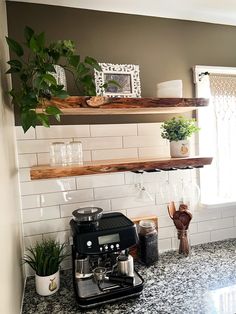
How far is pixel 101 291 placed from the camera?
1118mm

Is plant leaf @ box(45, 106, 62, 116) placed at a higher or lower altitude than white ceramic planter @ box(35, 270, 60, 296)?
higher

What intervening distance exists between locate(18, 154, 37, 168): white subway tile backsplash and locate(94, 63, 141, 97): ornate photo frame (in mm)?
490

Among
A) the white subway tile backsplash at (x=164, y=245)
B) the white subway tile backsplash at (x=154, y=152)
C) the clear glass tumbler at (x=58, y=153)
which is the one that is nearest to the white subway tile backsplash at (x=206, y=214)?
the white subway tile backsplash at (x=164, y=245)

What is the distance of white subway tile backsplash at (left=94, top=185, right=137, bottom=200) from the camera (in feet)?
4.89

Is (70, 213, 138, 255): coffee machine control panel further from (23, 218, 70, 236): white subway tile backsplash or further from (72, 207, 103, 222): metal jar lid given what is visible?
(23, 218, 70, 236): white subway tile backsplash

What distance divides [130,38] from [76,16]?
331 millimetres

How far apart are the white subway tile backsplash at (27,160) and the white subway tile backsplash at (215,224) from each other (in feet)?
3.65

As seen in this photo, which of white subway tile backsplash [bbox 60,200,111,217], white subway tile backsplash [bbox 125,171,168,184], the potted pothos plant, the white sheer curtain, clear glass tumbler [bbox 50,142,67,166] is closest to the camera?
the potted pothos plant

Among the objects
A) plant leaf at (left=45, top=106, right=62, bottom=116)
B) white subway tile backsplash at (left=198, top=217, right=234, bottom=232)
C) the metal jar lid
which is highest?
plant leaf at (left=45, top=106, right=62, bottom=116)

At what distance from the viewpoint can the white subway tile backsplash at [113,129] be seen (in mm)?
1479

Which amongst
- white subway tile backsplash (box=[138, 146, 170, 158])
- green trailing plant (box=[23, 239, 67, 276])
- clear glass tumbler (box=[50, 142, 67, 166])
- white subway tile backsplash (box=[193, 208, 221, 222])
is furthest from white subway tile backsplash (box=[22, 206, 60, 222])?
white subway tile backsplash (box=[193, 208, 221, 222])

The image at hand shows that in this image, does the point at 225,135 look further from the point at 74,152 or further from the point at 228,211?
the point at 74,152

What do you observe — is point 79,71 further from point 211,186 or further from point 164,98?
point 211,186

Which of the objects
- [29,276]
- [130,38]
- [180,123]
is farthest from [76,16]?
[29,276]
